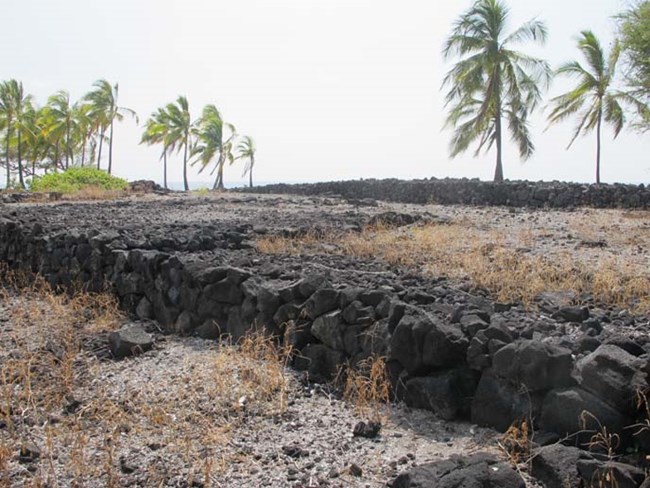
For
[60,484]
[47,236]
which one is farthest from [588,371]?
[47,236]

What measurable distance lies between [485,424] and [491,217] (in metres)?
12.0

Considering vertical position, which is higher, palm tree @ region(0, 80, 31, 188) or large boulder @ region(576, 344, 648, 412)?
palm tree @ region(0, 80, 31, 188)

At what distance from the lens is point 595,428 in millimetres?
3650

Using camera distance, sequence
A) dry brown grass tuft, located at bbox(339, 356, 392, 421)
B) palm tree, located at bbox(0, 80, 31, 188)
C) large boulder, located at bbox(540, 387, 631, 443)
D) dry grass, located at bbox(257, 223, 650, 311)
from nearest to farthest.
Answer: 1. large boulder, located at bbox(540, 387, 631, 443)
2. dry brown grass tuft, located at bbox(339, 356, 392, 421)
3. dry grass, located at bbox(257, 223, 650, 311)
4. palm tree, located at bbox(0, 80, 31, 188)

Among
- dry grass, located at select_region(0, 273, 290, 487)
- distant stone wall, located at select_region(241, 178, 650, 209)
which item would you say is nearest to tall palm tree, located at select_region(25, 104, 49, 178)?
distant stone wall, located at select_region(241, 178, 650, 209)

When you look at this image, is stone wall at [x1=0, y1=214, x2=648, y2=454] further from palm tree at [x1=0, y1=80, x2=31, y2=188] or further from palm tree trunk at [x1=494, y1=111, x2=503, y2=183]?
palm tree at [x1=0, y1=80, x2=31, y2=188]

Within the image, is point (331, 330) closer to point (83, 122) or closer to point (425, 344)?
point (425, 344)

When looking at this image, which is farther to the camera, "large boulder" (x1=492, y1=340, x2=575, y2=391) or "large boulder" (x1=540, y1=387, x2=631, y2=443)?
"large boulder" (x1=492, y1=340, x2=575, y2=391)

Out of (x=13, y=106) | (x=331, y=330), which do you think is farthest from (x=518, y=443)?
(x=13, y=106)

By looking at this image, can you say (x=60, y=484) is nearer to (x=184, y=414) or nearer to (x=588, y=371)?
(x=184, y=414)

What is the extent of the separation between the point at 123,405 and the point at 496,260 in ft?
17.9

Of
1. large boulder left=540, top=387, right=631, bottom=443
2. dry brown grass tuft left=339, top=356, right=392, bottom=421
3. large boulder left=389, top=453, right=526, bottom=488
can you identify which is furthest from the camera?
dry brown grass tuft left=339, top=356, right=392, bottom=421

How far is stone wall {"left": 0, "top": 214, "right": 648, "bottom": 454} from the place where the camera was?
3.81 meters

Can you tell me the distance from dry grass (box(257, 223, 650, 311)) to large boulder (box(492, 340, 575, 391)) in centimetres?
193
